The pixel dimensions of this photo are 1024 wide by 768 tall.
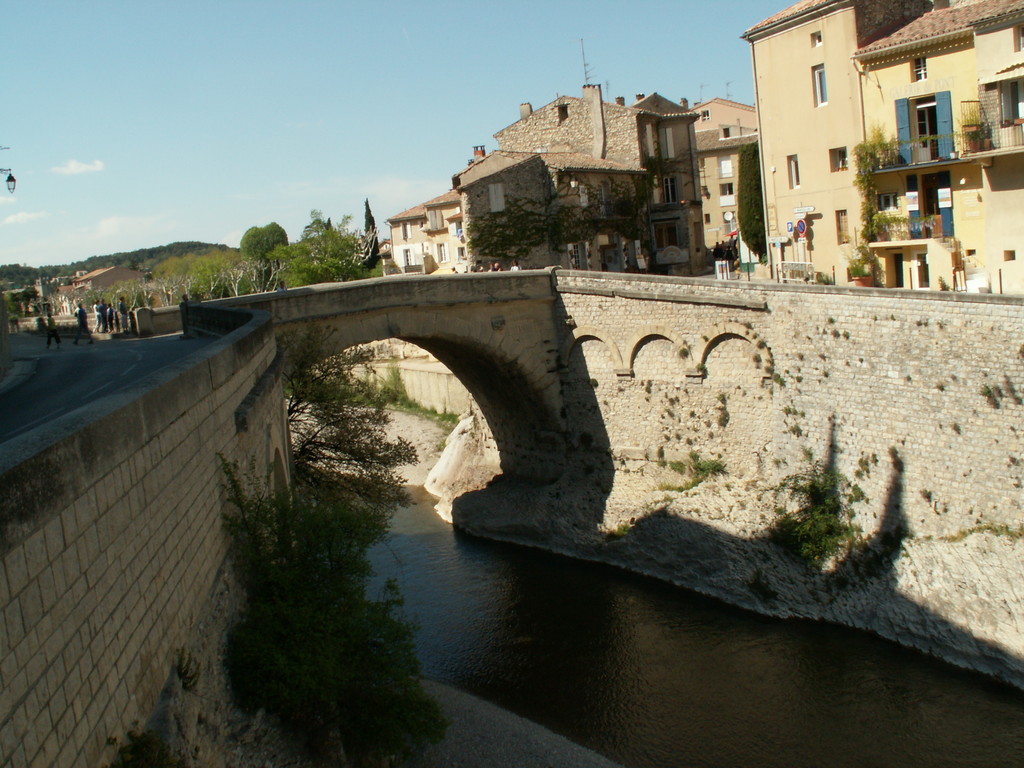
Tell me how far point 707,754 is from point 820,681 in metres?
3.01

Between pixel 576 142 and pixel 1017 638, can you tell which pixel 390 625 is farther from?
pixel 576 142

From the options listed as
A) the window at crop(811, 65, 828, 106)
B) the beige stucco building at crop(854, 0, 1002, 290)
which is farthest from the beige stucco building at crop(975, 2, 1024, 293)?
the window at crop(811, 65, 828, 106)

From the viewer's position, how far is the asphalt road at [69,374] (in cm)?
1054

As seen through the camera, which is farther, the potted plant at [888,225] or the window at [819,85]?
the window at [819,85]

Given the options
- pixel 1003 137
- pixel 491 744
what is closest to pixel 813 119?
pixel 1003 137

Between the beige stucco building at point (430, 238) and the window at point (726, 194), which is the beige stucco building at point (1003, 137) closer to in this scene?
the beige stucco building at point (430, 238)

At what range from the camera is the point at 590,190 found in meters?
31.4

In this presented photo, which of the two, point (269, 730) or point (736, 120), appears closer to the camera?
point (269, 730)

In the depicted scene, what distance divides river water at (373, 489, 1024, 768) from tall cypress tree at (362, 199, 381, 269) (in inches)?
1561

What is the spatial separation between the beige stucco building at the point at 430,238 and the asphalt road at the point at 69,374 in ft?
63.4

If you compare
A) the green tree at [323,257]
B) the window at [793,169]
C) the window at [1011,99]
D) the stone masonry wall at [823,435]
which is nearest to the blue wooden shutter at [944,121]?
the window at [1011,99]

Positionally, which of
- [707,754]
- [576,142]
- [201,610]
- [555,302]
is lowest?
[707,754]

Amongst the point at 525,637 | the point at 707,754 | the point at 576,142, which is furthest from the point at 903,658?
the point at 576,142

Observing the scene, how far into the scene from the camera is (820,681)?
1595cm
